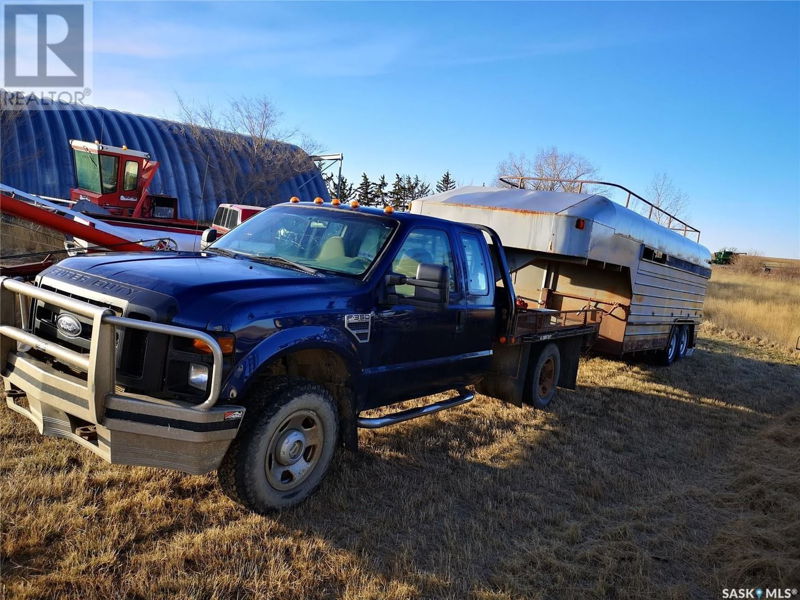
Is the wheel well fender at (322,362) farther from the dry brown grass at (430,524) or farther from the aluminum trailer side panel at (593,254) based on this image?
the aluminum trailer side panel at (593,254)

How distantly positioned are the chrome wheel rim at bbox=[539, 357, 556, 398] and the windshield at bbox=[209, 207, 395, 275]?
11.5 ft

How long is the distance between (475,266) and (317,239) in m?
1.60

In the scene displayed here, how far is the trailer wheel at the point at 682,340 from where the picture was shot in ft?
38.7

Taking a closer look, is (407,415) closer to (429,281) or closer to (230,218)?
(429,281)

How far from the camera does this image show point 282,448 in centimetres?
365

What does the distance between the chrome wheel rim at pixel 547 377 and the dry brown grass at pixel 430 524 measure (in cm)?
116

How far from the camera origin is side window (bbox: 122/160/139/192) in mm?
16188

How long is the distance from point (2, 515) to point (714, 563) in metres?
4.31

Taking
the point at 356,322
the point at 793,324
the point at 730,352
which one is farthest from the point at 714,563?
the point at 793,324

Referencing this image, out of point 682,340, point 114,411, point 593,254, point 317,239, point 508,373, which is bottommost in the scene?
point 682,340

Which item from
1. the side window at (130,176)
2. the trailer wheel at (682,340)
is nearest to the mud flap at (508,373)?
the trailer wheel at (682,340)

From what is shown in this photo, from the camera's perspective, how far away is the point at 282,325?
11.6 ft

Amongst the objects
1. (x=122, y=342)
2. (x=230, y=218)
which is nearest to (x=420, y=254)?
(x=122, y=342)

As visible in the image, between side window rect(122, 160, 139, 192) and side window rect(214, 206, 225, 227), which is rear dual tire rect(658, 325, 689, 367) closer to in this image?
side window rect(214, 206, 225, 227)
